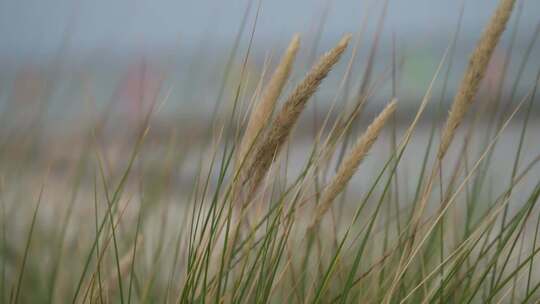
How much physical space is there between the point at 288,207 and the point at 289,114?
6.3 inches

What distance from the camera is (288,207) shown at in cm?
67

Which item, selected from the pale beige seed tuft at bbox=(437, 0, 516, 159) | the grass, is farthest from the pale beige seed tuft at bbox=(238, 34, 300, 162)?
the pale beige seed tuft at bbox=(437, 0, 516, 159)

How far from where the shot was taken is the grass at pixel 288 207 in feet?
1.85

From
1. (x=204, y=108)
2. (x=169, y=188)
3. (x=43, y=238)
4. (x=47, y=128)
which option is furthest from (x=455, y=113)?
(x=47, y=128)

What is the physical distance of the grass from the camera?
56 cm

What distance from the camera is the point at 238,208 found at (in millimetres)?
620

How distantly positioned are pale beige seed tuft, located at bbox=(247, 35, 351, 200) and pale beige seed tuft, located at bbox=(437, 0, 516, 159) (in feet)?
0.37

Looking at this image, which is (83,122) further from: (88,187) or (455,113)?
(455,113)

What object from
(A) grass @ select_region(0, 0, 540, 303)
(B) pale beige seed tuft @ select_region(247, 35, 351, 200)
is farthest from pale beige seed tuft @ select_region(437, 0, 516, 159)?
(B) pale beige seed tuft @ select_region(247, 35, 351, 200)

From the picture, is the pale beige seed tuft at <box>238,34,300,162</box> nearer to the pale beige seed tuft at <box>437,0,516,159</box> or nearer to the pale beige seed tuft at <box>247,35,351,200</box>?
the pale beige seed tuft at <box>247,35,351,200</box>

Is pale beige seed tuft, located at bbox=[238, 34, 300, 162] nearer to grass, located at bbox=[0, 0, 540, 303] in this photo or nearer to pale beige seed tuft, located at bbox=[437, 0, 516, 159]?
grass, located at bbox=[0, 0, 540, 303]

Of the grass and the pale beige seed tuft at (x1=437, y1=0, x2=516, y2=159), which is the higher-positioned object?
the pale beige seed tuft at (x1=437, y1=0, x2=516, y2=159)

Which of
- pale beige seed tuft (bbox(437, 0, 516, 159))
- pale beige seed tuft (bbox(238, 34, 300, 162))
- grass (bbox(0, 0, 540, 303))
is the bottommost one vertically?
grass (bbox(0, 0, 540, 303))

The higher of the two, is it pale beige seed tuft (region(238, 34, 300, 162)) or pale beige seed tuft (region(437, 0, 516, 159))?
pale beige seed tuft (region(437, 0, 516, 159))
